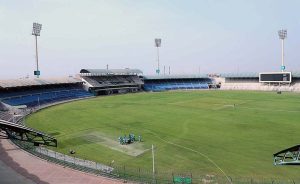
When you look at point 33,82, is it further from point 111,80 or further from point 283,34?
point 283,34

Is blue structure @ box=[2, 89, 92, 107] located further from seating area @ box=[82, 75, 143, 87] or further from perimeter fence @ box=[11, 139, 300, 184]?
perimeter fence @ box=[11, 139, 300, 184]

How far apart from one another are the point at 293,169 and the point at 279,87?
340 feet

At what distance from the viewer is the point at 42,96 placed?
312 ft

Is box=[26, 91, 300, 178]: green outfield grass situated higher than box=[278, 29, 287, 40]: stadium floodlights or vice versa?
box=[278, 29, 287, 40]: stadium floodlights

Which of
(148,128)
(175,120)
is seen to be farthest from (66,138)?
(175,120)

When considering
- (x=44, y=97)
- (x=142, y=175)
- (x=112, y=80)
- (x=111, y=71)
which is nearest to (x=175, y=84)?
(x=112, y=80)

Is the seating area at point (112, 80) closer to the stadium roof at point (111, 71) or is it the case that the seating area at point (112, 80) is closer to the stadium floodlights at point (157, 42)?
the stadium roof at point (111, 71)

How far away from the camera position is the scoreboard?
11888 centimetres

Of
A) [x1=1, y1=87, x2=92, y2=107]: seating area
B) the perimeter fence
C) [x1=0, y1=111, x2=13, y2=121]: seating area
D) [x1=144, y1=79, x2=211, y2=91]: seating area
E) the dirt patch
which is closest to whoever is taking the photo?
the perimeter fence

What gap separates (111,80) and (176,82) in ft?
131

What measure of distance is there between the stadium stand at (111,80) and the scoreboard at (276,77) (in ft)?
172

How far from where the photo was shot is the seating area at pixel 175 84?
146375mm

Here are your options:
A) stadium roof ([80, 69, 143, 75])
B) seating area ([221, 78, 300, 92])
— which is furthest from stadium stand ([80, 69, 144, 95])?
seating area ([221, 78, 300, 92])

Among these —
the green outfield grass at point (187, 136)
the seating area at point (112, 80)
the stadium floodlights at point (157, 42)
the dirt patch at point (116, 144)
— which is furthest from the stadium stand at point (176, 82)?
the dirt patch at point (116, 144)
